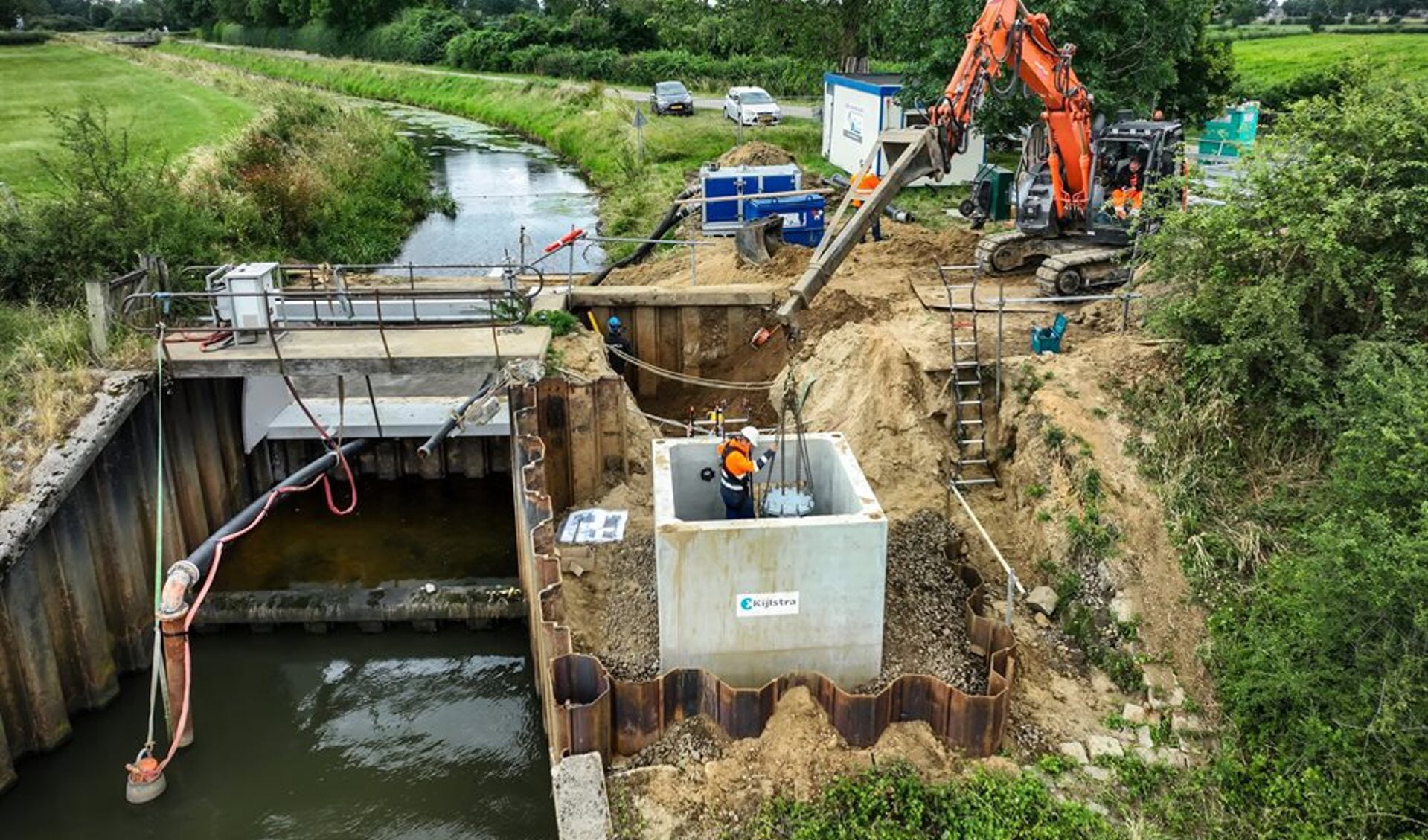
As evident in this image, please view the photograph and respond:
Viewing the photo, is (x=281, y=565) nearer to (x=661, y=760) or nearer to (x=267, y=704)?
(x=267, y=704)

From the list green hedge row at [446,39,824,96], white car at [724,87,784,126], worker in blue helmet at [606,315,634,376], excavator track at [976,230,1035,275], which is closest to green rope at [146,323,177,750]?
worker in blue helmet at [606,315,634,376]

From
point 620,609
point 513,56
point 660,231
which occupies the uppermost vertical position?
point 513,56

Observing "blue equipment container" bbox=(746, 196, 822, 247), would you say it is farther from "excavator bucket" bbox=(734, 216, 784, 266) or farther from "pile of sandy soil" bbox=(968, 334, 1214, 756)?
"pile of sandy soil" bbox=(968, 334, 1214, 756)

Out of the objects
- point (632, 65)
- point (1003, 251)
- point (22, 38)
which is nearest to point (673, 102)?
point (632, 65)

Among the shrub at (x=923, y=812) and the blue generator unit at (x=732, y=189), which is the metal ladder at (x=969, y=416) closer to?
the shrub at (x=923, y=812)

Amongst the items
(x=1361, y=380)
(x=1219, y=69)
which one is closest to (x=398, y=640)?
(x=1361, y=380)

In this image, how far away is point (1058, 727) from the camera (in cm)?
931

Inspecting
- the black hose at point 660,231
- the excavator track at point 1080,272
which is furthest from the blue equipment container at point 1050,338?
the black hose at point 660,231

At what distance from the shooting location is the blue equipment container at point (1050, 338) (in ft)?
45.2

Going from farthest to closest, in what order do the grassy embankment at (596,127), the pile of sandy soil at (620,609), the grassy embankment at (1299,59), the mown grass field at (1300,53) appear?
1. the mown grass field at (1300,53)
2. the grassy embankment at (1299,59)
3. the grassy embankment at (596,127)
4. the pile of sandy soil at (620,609)

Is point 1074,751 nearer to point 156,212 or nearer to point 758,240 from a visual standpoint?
point 758,240

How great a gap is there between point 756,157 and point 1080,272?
44.4 ft

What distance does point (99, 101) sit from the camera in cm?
2772

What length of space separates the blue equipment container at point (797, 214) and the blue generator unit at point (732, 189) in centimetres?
85
